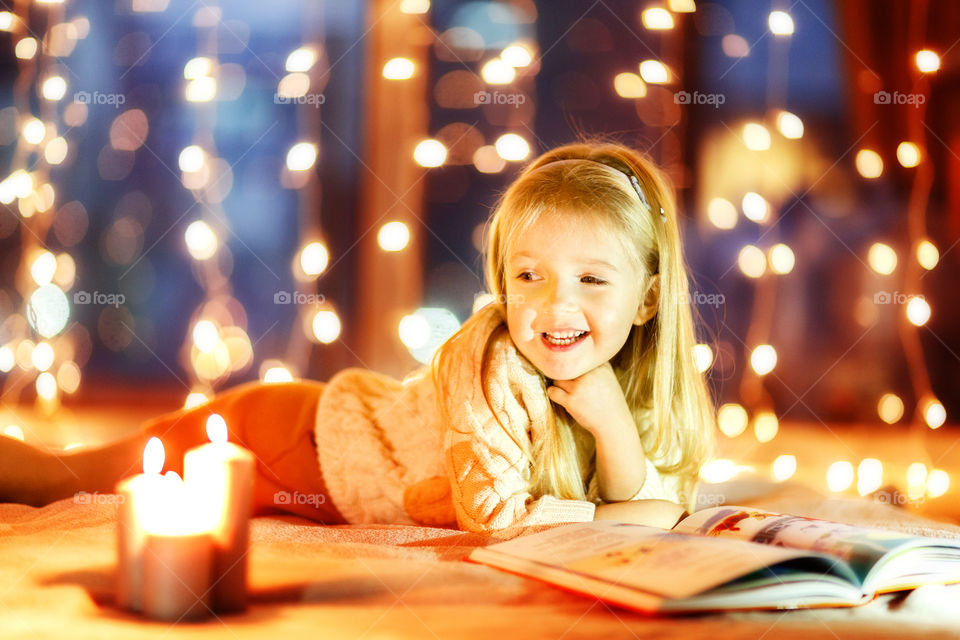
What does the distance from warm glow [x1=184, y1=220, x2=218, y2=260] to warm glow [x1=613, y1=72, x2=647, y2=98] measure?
140 cm

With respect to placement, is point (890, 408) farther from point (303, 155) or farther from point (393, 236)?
point (303, 155)

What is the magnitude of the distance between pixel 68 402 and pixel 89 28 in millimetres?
1348

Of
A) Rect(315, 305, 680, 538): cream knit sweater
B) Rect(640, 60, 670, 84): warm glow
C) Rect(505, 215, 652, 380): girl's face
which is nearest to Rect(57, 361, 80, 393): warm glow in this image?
Rect(315, 305, 680, 538): cream knit sweater

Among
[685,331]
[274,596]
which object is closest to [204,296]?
[685,331]

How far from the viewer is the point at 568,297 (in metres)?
1.25

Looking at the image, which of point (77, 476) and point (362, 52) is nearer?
point (77, 476)

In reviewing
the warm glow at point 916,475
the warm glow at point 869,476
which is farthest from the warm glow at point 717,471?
the warm glow at point 916,475

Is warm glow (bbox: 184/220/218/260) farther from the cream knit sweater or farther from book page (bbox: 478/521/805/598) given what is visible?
book page (bbox: 478/521/805/598)

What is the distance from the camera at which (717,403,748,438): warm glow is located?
9.36 ft

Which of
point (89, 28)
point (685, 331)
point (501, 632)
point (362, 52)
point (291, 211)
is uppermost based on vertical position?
point (89, 28)

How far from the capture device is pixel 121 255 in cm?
338

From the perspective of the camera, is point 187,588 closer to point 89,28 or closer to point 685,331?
point 685,331

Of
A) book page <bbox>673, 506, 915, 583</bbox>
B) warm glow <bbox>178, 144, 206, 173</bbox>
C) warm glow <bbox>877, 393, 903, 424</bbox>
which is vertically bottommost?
book page <bbox>673, 506, 915, 583</bbox>

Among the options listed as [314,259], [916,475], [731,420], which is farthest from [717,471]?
[314,259]
